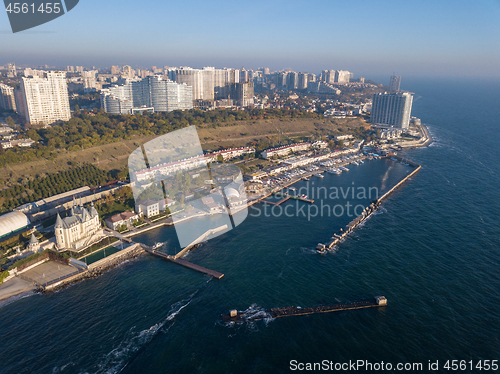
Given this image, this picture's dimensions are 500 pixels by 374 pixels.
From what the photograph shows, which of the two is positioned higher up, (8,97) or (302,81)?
(302,81)

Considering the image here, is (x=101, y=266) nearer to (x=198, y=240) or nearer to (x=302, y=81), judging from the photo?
(x=198, y=240)

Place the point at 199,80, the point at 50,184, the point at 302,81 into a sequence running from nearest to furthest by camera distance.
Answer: the point at 50,184, the point at 199,80, the point at 302,81

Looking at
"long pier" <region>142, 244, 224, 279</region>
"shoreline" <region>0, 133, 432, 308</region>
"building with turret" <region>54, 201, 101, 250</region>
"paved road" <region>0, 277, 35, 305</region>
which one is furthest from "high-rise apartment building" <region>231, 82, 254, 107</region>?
"paved road" <region>0, 277, 35, 305</region>

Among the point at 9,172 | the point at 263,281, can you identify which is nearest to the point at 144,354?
the point at 263,281

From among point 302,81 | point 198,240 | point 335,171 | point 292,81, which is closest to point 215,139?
point 335,171

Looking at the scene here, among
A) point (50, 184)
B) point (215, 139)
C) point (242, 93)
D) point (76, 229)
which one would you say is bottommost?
point (76, 229)

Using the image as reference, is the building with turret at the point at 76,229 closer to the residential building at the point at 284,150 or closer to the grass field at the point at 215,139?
the grass field at the point at 215,139

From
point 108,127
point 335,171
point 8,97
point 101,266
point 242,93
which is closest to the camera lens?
point 101,266
